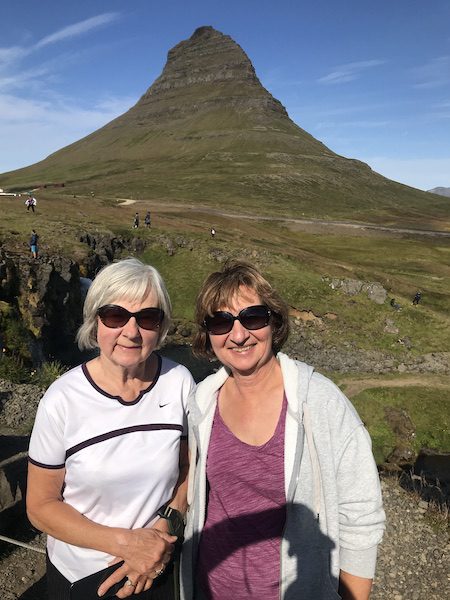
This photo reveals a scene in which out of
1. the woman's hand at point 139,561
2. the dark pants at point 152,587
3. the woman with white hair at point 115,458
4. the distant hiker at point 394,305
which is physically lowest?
the distant hiker at point 394,305

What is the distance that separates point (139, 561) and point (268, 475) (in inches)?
52.5

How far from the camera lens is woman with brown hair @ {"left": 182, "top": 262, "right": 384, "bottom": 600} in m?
3.48

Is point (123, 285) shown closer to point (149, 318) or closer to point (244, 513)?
point (149, 318)

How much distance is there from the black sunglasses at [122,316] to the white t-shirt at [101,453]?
507 mm

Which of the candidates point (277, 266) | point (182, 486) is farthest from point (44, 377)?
point (277, 266)

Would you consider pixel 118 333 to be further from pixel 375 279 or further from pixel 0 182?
pixel 0 182

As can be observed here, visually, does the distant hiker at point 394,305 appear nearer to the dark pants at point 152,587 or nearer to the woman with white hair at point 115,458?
the woman with white hair at point 115,458

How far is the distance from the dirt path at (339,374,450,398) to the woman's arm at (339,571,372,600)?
1025 inches

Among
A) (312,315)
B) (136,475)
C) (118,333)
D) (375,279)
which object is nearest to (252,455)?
(136,475)

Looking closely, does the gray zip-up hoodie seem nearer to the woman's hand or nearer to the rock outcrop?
the woman's hand

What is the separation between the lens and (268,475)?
3.63 m

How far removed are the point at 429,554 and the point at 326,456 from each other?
512 inches

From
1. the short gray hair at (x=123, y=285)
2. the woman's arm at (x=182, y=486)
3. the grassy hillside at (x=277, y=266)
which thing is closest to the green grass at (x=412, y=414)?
the grassy hillside at (x=277, y=266)

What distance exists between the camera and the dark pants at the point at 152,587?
12.0 feet
